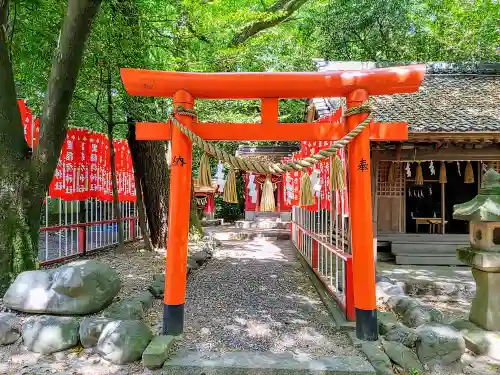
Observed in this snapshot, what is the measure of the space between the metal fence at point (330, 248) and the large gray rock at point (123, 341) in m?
2.65

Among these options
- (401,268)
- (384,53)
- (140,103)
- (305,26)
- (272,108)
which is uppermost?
(305,26)

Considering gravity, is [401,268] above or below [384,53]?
below

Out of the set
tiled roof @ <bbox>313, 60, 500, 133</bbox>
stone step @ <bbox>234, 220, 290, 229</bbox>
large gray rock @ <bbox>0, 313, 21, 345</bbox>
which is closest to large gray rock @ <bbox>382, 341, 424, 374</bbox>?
large gray rock @ <bbox>0, 313, 21, 345</bbox>

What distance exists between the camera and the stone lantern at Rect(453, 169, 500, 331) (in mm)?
4707

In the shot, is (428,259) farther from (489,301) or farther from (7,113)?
(7,113)

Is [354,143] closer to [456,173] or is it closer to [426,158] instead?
[426,158]

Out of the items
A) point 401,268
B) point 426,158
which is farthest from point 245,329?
point 426,158

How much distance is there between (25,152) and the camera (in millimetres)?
5582

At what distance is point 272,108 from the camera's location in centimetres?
460

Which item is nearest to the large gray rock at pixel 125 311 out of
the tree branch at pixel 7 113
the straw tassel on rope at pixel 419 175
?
the tree branch at pixel 7 113

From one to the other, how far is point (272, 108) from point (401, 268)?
6.78 metres

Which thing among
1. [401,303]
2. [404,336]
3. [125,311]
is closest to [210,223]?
[401,303]

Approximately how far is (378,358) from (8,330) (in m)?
4.10

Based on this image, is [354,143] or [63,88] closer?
[354,143]
